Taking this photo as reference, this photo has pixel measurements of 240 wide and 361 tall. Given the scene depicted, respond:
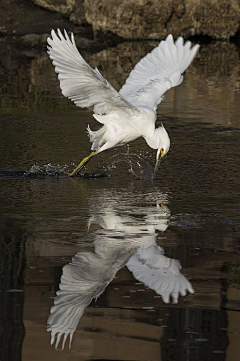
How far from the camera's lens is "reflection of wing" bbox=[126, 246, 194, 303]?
586cm

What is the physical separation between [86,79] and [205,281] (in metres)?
3.00

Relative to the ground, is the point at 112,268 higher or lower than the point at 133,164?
lower

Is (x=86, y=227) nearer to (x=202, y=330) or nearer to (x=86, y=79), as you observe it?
(x=86, y=79)

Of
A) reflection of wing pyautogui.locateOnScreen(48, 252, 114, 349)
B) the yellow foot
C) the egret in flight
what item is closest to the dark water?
reflection of wing pyautogui.locateOnScreen(48, 252, 114, 349)

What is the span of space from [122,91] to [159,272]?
428 centimetres

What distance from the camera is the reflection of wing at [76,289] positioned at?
208 inches

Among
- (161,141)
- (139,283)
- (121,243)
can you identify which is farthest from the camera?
(161,141)

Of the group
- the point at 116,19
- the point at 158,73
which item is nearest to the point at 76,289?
the point at 158,73

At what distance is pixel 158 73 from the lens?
10203 millimetres

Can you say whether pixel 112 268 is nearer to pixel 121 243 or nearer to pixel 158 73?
pixel 121 243

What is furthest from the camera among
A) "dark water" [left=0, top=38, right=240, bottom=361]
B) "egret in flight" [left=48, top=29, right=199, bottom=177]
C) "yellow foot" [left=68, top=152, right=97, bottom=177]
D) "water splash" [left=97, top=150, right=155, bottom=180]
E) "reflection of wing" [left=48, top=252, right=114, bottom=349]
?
"yellow foot" [left=68, top=152, right=97, bottom=177]

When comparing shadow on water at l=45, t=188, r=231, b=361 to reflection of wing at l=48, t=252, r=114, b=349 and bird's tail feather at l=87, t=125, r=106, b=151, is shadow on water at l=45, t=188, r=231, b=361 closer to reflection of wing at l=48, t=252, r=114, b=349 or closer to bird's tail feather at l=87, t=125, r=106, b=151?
reflection of wing at l=48, t=252, r=114, b=349

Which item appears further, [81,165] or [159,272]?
[81,165]

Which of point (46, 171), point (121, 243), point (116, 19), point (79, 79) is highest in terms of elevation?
point (116, 19)
